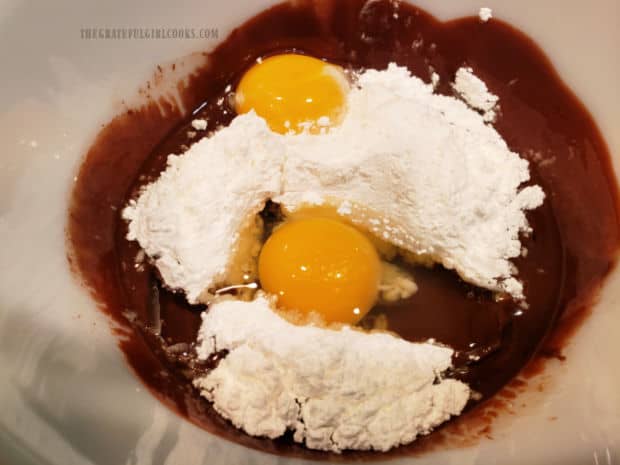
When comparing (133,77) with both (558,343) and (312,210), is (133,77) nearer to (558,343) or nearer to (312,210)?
(312,210)

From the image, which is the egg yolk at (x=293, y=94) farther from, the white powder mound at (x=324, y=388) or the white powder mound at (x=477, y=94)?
the white powder mound at (x=324, y=388)

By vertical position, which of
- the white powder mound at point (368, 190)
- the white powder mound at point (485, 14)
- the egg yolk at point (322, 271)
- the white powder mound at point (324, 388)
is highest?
the white powder mound at point (485, 14)

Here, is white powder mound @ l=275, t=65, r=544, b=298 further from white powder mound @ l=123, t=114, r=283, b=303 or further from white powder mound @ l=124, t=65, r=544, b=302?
white powder mound @ l=123, t=114, r=283, b=303

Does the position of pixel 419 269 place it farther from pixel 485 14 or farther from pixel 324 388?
pixel 485 14

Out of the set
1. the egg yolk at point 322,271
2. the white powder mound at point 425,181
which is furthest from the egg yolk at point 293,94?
A: the egg yolk at point 322,271

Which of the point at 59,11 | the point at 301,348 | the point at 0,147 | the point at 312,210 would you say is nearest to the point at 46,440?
the point at 301,348

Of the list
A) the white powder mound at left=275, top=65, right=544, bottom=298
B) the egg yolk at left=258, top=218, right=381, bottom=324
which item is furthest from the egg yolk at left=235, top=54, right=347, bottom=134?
the egg yolk at left=258, top=218, right=381, bottom=324
